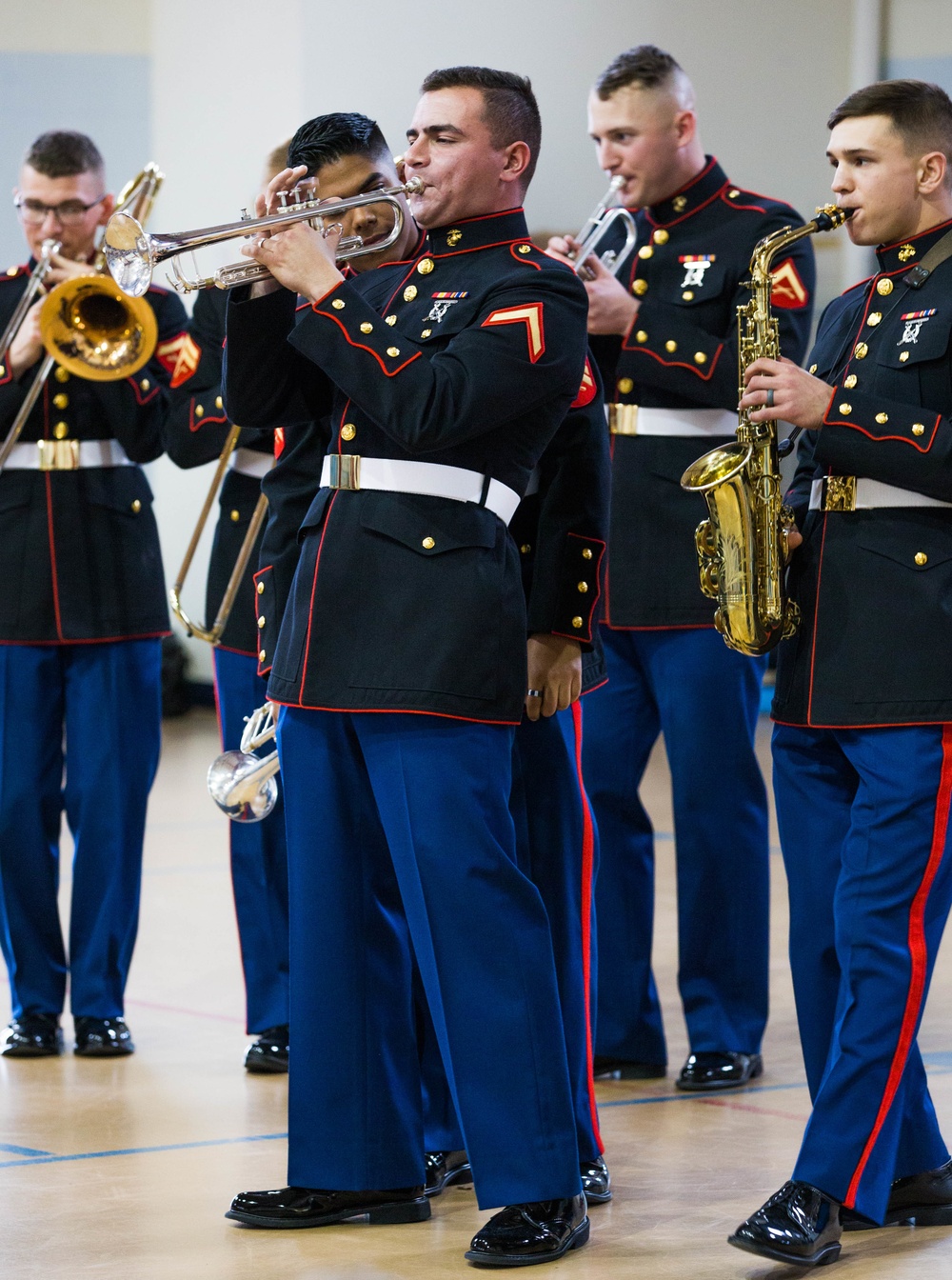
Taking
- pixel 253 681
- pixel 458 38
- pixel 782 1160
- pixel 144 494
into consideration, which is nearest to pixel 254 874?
pixel 253 681

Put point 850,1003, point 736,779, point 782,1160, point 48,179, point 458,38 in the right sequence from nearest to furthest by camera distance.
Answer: point 850,1003
point 782,1160
point 736,779
point 48,179
point 458,38

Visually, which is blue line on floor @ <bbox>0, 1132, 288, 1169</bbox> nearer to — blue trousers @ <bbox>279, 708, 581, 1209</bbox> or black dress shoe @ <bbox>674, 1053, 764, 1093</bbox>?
blue trousers @ <bbox>279, 708, 581, 1209</bbox>

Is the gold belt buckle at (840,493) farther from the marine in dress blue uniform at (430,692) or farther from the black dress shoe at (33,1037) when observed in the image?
the black dress shoe at (33,1037)

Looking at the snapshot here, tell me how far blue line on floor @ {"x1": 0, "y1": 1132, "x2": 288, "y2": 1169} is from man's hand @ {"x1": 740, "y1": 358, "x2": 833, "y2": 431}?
155cm

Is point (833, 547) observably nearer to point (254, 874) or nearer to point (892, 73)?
point (254, 874)

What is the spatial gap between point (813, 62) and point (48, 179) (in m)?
6.28

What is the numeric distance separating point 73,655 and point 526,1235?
194 centimetres

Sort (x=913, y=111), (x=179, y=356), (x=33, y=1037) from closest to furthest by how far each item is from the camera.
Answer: (x=913, y=111)
(x=33, y=1037)
(x=179, y=356)

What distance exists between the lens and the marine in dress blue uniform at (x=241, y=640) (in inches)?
166

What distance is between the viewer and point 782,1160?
3385 millimetres

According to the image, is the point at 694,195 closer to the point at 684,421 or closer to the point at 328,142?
the point at 684,421

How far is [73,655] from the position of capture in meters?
4.33

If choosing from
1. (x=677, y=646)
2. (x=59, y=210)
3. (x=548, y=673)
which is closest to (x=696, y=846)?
(x=677, y=646)

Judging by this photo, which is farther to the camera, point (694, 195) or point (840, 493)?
point (694, 195)
